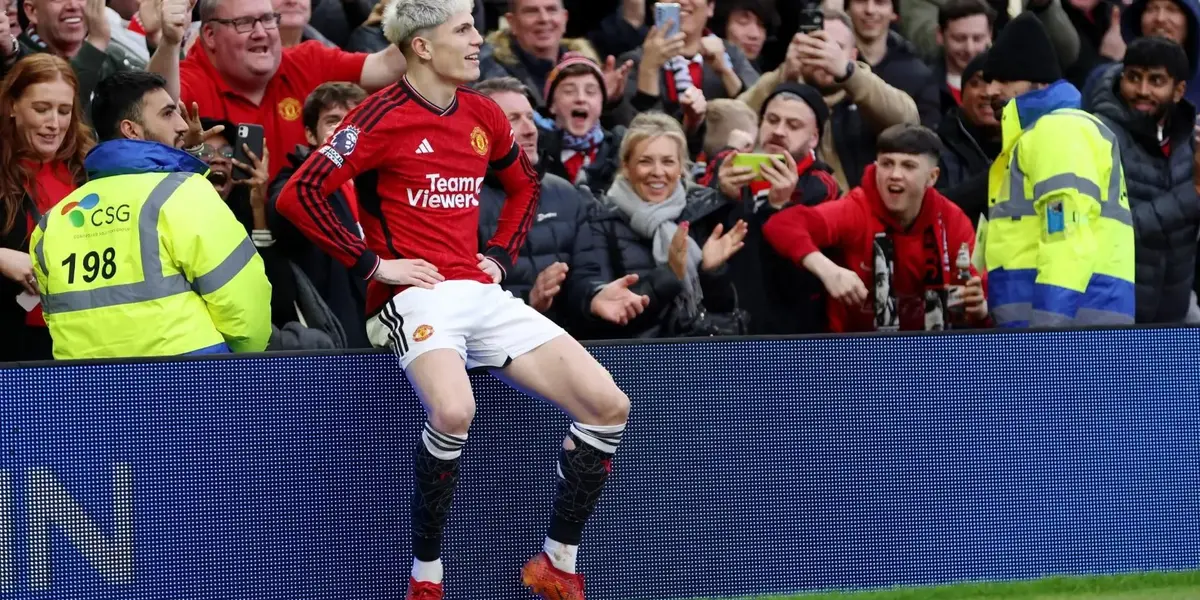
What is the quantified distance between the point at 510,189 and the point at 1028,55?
239 centimetres

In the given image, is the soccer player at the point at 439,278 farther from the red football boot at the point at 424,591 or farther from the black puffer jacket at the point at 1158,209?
the black puffer jacket at the point at 1158,209

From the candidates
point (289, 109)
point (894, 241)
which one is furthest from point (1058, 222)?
point (289, 109)

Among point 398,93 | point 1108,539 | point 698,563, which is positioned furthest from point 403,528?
point 1108,539

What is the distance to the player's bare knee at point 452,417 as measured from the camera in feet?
16.4

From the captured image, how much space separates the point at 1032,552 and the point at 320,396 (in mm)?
2559

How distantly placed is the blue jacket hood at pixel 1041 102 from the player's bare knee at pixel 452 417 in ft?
9.39

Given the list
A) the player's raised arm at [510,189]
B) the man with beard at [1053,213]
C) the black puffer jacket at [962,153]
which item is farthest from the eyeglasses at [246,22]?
the black puffer jacket at [962,153]

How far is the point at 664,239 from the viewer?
688cm

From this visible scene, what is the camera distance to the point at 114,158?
5375 mm

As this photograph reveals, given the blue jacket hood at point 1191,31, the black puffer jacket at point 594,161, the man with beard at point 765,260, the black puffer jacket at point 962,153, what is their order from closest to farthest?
the man with beard at point 765,260
the black puffer jacket at point 594,161
the black puffer jacket at point 962,153
the blue jacket hood at point 1191,31

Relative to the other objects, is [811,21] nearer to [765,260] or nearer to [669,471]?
[765,260]

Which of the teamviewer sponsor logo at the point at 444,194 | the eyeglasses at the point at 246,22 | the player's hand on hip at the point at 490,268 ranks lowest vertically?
the player's hand on hip at the point at 490,268

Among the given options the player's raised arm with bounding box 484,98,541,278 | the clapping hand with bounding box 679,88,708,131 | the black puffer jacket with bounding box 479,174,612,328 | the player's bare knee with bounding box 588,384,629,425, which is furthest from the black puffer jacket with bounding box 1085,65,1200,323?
the player's bare knee with bounding box 588,384,629,425

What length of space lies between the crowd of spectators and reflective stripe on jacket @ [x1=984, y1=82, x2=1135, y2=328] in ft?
0.43
